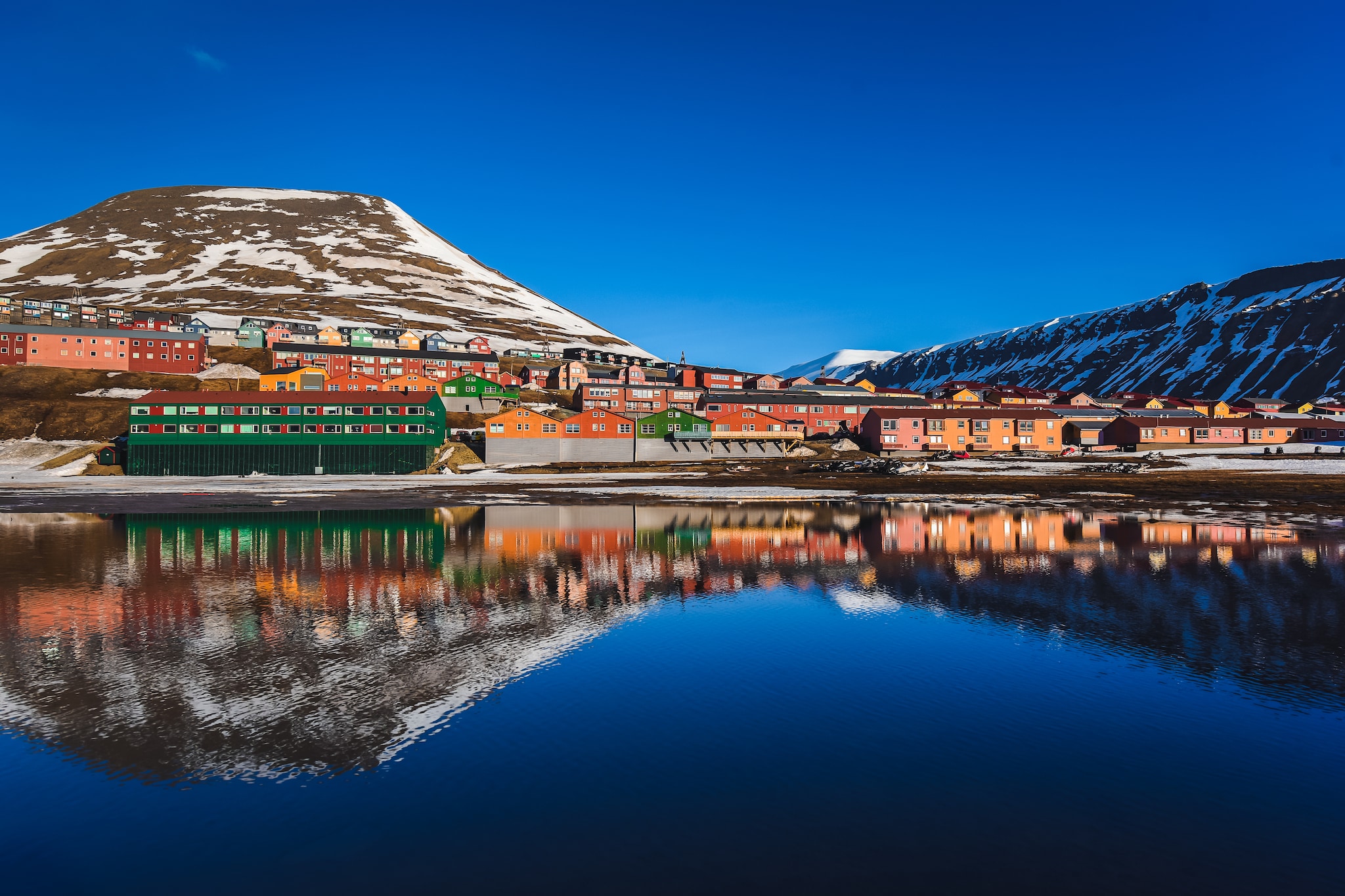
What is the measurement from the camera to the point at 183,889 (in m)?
6.71

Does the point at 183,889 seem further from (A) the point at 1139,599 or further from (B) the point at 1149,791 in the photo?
(A) the point at 1139,599

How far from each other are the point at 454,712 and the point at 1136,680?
36.2ft

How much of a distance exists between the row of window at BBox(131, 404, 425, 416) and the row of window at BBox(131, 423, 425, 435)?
0.96 metres

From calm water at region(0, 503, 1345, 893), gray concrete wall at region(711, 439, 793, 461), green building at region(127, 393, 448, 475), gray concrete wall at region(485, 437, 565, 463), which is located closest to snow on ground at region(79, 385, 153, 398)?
green building at region(127, 393, 448, 475)

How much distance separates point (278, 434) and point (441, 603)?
200 ft

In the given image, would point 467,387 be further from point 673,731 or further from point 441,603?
point 673,731

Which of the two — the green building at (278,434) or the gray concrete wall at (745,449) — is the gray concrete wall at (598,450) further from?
the green building at (278,434)

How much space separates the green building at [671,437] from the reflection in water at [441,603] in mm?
51014

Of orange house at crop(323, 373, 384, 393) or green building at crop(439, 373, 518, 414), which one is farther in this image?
green building at crop(439, 373, 518, 414)

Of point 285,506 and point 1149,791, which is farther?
point 285,506

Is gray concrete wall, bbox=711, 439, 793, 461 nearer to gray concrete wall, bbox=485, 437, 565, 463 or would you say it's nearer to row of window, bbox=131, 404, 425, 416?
gray concrete wall, bbox=485, 437, 565, 463

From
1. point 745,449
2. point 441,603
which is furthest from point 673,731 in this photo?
point 745,449

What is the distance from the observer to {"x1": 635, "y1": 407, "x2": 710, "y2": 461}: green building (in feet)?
285

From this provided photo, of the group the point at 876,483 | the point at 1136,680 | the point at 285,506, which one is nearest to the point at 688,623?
the point at 1136,680
